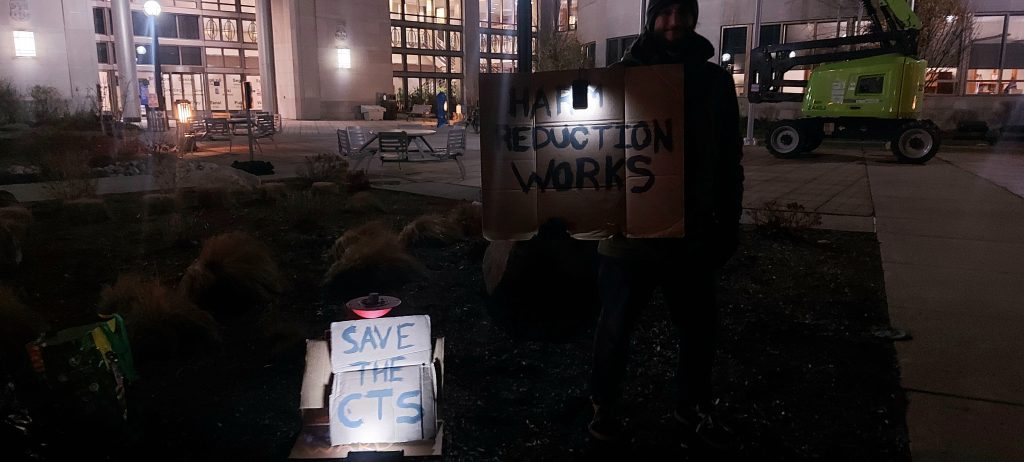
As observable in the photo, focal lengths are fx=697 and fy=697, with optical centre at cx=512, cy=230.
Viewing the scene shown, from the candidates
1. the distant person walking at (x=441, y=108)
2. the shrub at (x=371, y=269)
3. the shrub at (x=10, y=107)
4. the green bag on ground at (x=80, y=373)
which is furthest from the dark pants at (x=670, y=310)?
the distant person walking at (x=441, y=108)

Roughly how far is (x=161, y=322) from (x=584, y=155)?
108 inches

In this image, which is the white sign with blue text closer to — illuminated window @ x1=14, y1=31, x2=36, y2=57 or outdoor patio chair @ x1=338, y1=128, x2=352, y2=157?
outdoor patio chair @ x1=338, y1=128, x2=352, y2=157

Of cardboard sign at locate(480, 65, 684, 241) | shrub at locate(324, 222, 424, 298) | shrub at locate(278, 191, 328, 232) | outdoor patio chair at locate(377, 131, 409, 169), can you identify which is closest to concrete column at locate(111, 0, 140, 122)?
outdoor patio chair at locate(377, 131, 409, 169)

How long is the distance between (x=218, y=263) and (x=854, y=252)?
5.35 meters

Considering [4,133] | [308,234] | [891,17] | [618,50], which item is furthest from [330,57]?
[308,234]

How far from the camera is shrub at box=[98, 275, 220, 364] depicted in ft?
12.8

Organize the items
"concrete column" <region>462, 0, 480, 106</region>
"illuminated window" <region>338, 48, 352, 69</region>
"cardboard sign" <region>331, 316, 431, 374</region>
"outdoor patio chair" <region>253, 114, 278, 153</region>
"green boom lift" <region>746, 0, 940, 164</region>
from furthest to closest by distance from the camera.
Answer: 1. "concrete column" <region>462, 0, 480, 106</region>
2. "illuminated window" <region>338, 48, 352, 69</region>
3. "outdoor patio chair" <region>253, 114, 278, 153</region>
4. "green boom lift" <region>746, 0, 940, 164</region>
5. "cardboard sign" <region>331, 316, 431, 374</region>

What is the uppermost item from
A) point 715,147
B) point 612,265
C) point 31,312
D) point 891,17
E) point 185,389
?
point 891,17

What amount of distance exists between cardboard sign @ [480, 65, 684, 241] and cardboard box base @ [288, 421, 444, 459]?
2.82ft

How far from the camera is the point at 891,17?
648 inches

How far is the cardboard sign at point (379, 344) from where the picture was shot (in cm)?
272

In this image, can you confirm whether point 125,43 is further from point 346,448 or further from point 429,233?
point 346,448

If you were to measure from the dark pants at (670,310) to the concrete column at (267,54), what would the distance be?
3698 centimetres

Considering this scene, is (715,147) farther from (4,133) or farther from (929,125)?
(4,133)
